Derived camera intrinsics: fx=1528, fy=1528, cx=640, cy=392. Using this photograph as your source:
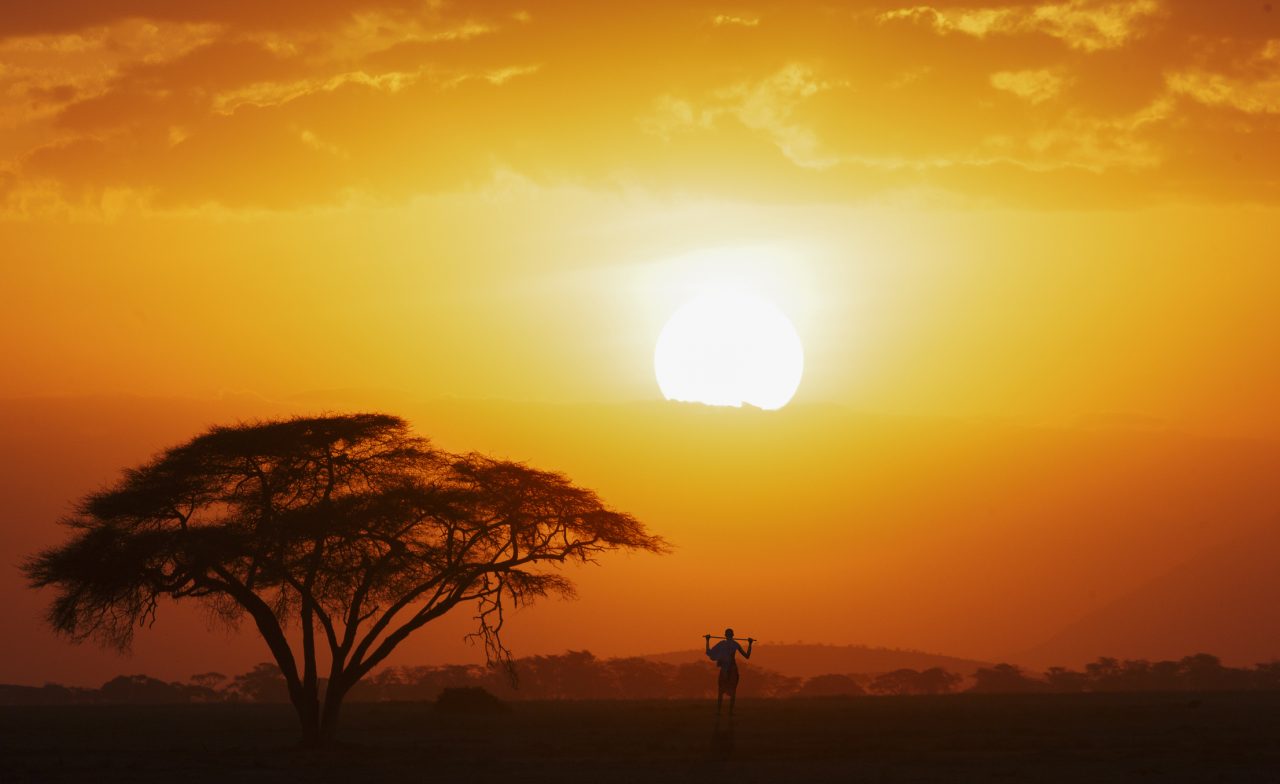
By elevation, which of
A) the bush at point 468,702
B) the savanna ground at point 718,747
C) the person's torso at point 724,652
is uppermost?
the person's torso at point 724,652

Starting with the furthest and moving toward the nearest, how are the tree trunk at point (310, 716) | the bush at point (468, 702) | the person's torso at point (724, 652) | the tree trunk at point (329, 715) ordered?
the bush at point (468, 702)
the tree trunk at point (329, 715)
the tree trunk at point (310, 716)
the person's torso at point (724, 652)

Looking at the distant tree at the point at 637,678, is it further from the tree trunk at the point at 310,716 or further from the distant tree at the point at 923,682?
the tree trunk at the point at 310,716

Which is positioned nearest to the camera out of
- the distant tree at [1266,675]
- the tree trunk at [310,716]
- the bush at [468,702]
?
the tree trunk at [310,716]

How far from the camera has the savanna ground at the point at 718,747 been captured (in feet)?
117

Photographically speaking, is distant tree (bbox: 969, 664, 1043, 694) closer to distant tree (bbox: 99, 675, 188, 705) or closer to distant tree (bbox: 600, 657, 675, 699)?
distant tree (bbox: 600, 657, 675, 699)

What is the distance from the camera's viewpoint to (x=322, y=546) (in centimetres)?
4362

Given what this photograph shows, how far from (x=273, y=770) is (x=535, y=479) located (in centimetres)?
1479

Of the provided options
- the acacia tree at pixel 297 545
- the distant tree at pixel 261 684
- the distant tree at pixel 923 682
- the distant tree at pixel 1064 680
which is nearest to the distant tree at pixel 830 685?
the distant tree at pixel 923 682

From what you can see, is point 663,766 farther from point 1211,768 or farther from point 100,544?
point 100,544

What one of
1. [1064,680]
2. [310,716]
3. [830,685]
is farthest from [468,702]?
[1064,680]

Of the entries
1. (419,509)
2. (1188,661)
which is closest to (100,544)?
(419,509)

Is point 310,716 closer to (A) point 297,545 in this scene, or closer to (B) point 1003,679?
(A) point 297,545

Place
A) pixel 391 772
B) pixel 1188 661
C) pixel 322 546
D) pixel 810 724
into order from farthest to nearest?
1. pixel 1188 661
2. pixel 810 724
3. pixel 322 546
4. pixel 391 772

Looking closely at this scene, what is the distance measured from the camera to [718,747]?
4216cm
